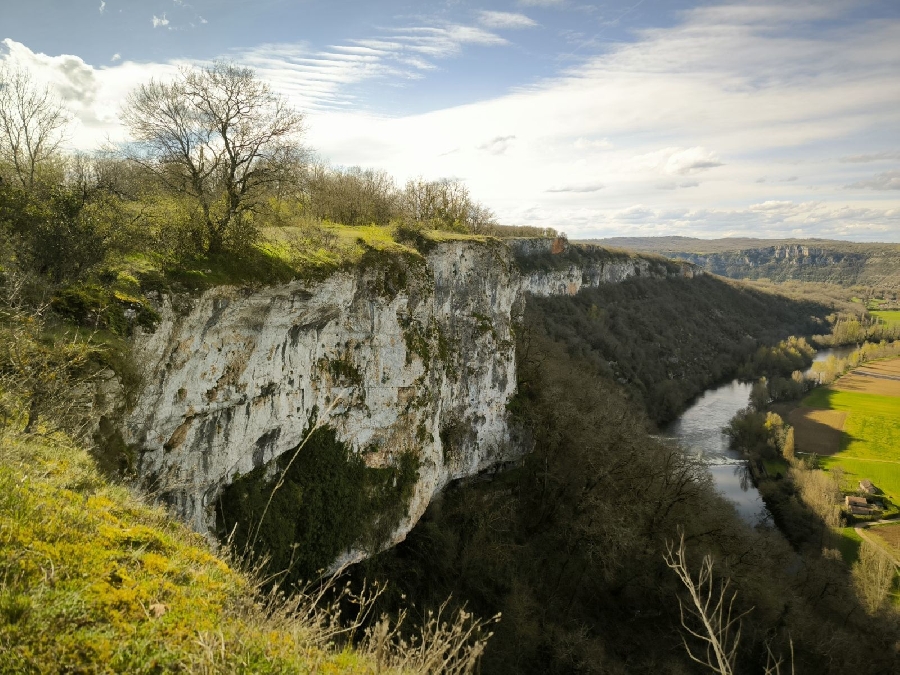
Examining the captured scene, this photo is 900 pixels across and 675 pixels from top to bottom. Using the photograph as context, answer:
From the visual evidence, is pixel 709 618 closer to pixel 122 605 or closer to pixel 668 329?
pixel 122 605

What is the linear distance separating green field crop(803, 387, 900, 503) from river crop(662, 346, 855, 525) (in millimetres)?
7273

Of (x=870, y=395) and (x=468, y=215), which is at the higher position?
(x=468, y=215)

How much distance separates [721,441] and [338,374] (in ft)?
132

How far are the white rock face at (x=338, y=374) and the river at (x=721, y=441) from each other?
1913cm

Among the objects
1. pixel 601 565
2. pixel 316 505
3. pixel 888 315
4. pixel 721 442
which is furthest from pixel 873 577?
pixel 888 315

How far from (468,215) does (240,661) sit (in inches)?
995

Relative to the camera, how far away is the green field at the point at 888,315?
98.9m

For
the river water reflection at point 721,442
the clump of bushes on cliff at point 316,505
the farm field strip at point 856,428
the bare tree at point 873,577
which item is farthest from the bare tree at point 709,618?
the farm field strip at point 856,428

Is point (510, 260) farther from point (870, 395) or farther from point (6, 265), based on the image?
point (870, 395)

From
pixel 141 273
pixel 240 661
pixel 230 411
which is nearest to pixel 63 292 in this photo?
pixel 141 273

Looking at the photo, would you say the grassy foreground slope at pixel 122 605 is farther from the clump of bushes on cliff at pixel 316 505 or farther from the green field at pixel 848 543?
the green field at pixel 848 543

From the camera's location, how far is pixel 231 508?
11.6 m

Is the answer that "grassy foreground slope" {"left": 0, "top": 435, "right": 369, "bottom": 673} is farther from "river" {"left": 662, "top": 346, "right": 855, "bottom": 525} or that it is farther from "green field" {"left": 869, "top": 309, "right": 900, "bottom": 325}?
"green field" {"left": 869, "top": 309, "right": 900, "bottom": 325}

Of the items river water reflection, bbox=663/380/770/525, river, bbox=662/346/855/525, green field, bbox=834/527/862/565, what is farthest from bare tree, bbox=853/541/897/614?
river water reflection, bbox=663/380/770/525
